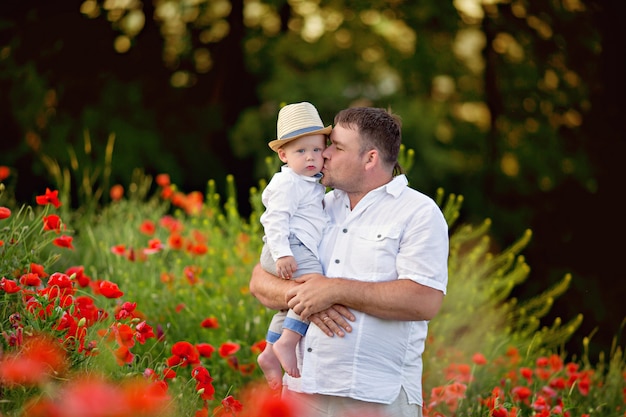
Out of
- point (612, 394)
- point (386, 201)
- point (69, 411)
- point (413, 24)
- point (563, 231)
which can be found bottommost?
point (563, 231)

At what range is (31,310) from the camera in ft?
10.0

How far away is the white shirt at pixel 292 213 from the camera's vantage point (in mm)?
3047

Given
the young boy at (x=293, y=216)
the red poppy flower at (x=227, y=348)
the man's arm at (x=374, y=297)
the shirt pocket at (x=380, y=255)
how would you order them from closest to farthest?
the man's arm at (x=374, y=297) < the shirt pocket at (x=380, y=255) < the young boy at (x=293, y=216) < the red poppy flower at (x=227, y=348)

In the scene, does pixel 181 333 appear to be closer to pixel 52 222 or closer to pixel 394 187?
pixel 52 222

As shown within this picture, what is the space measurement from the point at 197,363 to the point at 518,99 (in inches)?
317

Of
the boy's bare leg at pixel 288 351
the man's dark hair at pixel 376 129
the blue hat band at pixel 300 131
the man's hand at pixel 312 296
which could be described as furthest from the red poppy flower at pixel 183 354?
the man's dark hair at pixel 376 129

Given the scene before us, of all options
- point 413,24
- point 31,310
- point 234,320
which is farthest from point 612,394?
point 413,24

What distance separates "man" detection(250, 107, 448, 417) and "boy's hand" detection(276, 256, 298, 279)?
4 cm

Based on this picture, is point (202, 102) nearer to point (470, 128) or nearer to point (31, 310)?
point (470, 128)

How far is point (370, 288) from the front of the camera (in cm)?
284

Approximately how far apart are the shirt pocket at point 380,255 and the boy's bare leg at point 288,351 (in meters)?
0.34

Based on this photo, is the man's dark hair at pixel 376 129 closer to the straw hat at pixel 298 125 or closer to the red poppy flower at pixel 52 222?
the straw hat at pixel 298 125

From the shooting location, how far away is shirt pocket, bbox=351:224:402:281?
292 centimetres

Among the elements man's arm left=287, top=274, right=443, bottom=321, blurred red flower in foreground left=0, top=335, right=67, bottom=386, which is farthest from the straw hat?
blurred red flower in foreground left=0, top=335, right=67, bottom=386
